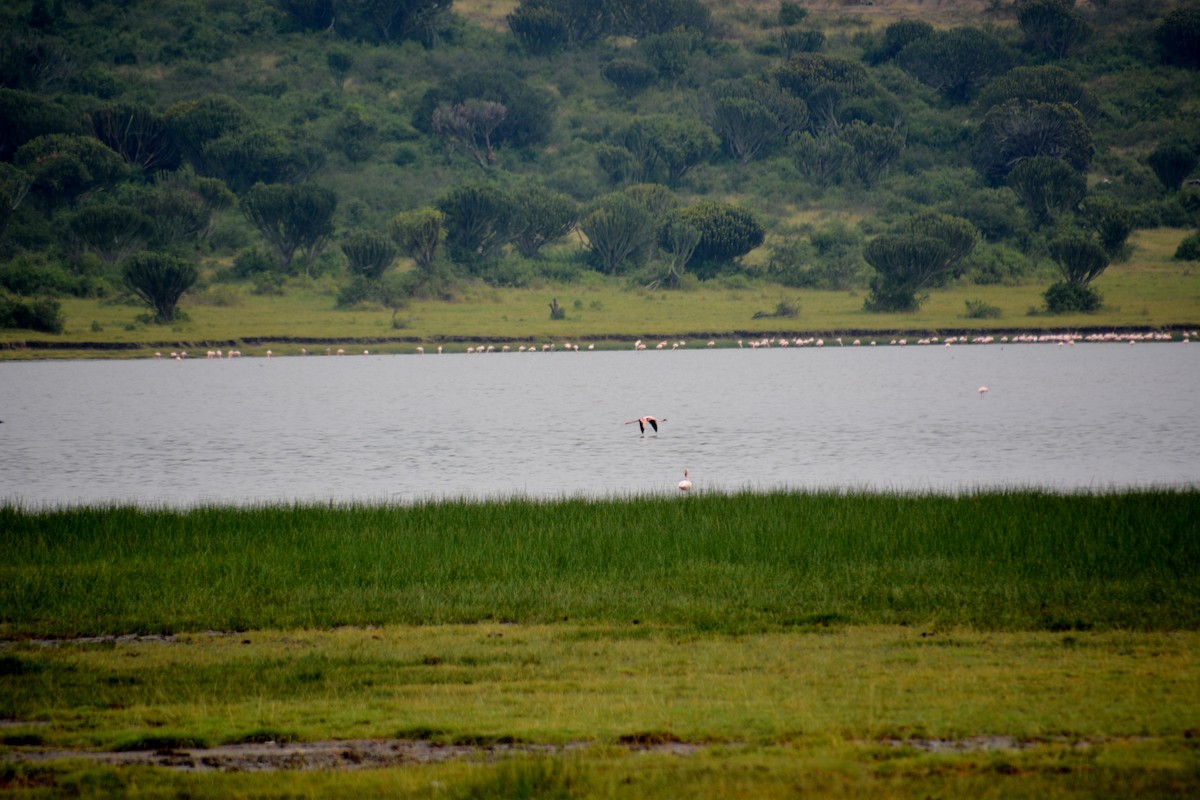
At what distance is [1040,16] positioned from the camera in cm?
16275

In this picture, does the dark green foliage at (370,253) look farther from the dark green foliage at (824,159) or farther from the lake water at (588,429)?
the dark green foliage at (824,159)

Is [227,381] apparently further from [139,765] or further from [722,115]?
[722,115]

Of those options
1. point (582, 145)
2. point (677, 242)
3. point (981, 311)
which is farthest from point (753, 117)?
point (981, 311)

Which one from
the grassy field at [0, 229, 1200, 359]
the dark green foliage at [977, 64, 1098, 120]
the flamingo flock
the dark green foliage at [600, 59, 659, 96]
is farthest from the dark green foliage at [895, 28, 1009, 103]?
the flamingo flock

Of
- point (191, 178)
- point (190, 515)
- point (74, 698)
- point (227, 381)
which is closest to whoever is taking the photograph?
point (74, 698)

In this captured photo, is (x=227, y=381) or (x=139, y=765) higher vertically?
(x=139, y=765)

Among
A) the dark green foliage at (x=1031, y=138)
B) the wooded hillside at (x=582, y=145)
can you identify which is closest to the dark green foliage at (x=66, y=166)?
the wooded hillside at (x=582, y=145)

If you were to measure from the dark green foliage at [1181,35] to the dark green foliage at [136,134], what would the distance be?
102 m

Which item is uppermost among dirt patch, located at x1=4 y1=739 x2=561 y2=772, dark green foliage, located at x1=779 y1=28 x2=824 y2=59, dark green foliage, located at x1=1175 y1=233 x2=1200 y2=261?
dark green foliage, located at x1=779 y1=28 x2=824 y2=59

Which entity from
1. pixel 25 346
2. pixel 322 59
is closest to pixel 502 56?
pixel 322 59

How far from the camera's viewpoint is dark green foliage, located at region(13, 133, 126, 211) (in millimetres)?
104875

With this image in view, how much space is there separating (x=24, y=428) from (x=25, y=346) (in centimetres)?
3691

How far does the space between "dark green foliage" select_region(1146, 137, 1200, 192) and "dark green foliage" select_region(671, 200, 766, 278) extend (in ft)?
124

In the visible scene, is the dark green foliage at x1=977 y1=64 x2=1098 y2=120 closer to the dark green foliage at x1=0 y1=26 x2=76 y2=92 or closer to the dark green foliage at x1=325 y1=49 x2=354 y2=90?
the dark green foliage at x1=325 y1=49 x2=354 y2=90
